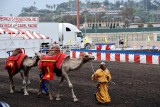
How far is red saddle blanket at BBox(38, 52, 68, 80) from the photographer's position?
43.9 feet

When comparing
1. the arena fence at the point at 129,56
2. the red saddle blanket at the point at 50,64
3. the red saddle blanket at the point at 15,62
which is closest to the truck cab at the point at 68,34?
the arena fence at the point at 129,56

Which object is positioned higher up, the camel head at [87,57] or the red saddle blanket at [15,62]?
the camel head at [87,57]

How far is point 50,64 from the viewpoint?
1351cm

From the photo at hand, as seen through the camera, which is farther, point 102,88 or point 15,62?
point 15,62

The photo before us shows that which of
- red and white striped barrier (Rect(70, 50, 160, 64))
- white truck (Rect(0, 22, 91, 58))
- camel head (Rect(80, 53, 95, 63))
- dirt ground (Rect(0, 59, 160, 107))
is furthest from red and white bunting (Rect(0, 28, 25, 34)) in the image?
camel head (Rect(80, 53, 95, 63))

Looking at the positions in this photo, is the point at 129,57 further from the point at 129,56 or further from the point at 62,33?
the point at 62,33

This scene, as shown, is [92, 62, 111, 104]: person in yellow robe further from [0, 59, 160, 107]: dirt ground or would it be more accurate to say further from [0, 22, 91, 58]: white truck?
[0, 22, 91, 58]: white truck

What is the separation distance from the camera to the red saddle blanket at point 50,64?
1338cm

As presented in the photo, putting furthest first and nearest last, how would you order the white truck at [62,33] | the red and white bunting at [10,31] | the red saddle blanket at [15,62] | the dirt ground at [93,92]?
the white truck at [62,33]
the red and white bunting at [10,31]
the red saddle blanket at [15,62]
the dirt ground at [93,92]

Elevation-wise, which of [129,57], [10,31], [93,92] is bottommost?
[93,92]

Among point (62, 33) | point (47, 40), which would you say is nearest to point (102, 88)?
point (47, 40)

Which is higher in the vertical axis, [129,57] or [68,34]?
[68,34]

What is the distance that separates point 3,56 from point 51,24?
12.8 meters

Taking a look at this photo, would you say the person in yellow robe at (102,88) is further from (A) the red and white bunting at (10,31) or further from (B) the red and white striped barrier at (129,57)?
(A) the red and white bunting at (10,31)
